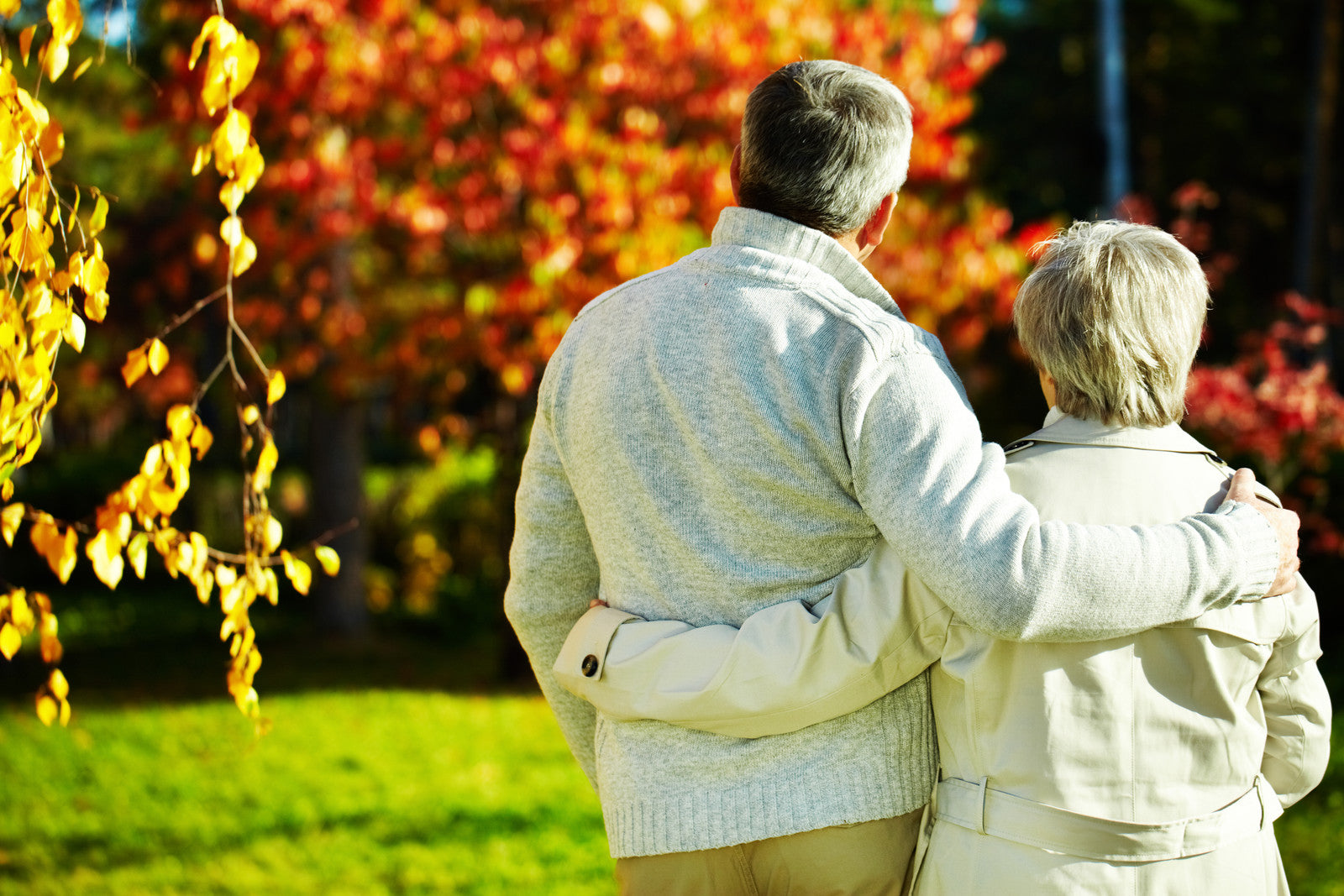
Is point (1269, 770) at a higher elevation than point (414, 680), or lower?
higher

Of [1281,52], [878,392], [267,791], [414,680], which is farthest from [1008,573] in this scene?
[1281,52]

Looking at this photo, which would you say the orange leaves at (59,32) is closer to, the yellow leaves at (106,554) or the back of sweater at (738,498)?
the yellow leaves at (106,554)

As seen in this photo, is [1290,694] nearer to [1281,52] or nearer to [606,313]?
[606,313]

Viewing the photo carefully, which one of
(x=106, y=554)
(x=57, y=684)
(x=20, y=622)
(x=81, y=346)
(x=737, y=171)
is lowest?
(x=57, y=684)

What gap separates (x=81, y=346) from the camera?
71.7 inches

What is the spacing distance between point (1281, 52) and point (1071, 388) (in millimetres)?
16191

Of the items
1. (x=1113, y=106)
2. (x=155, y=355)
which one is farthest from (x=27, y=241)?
(x=1113, y=106)

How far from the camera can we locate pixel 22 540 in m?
12.9

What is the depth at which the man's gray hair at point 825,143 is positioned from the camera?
1.67 meters

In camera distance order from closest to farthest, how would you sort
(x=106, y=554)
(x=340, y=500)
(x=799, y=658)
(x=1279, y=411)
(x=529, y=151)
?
(x=799, y=658), (x=106, y=554), (x=1279, y=411), (x=529, y=151), (x=340, y=500)

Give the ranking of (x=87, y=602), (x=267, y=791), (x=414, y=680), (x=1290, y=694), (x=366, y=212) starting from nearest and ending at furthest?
1. (x=1290, y=694)
2. (x=267, y=791)
3. (x=366, y=212)
4. (x=414, y=680)
5. (x=87, y=602)

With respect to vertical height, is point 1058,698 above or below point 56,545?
below

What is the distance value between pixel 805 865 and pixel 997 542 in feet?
1.87

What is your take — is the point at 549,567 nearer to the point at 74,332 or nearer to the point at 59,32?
the point at 74,332
